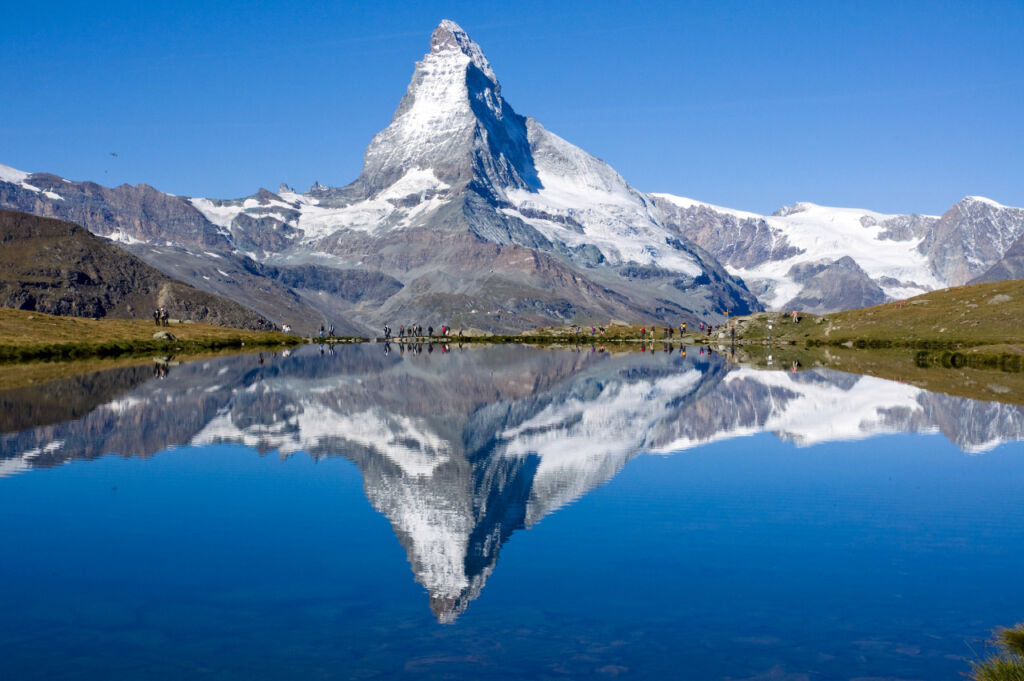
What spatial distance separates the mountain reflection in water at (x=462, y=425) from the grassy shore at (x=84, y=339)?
114 feet

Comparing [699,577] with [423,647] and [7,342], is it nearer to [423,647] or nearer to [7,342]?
[423,647]

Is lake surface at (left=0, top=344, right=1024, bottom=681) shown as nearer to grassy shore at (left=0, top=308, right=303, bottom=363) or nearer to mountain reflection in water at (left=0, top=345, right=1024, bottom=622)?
mountain reflection in water at (left=0, top=345, right=1024, bottom=622)

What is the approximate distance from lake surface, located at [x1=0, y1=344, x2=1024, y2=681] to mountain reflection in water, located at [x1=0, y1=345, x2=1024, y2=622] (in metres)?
0.24

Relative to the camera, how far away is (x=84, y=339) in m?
129

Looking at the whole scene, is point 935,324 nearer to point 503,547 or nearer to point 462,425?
point 462,425

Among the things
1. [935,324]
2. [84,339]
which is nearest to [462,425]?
[84,339]

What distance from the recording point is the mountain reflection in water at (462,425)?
2627cm

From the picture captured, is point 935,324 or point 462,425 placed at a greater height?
point 935,324

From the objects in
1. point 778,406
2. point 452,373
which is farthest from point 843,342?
point 778,406

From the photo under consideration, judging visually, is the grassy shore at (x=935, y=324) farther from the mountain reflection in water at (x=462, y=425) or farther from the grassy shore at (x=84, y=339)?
the grassy shore at (x=84, y=339)

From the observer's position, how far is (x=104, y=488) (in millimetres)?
29531

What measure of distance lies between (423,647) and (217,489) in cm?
1537

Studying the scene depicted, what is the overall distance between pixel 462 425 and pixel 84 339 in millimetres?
98708

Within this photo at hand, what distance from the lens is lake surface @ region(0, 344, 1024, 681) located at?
52.7 ft
